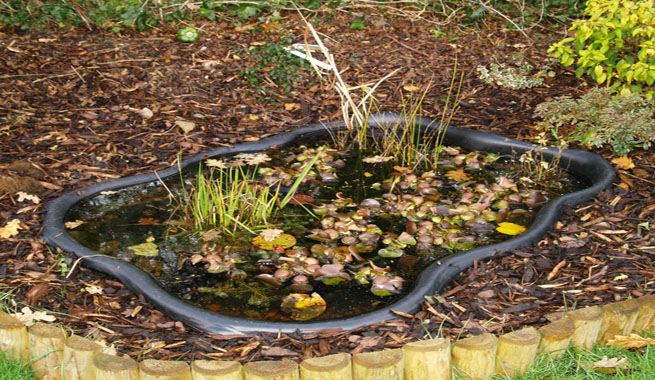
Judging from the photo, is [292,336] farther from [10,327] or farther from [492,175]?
[492,175]

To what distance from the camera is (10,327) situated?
220 cm

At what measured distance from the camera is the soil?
8.15 feet

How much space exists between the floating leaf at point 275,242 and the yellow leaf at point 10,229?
3.59 ft

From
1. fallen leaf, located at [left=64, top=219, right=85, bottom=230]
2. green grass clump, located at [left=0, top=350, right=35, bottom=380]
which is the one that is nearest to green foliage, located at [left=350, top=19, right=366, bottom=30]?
fallen leaf, located at [left=64, top=219, right=85, bottom=230]

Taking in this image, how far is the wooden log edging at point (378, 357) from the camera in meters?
1.99

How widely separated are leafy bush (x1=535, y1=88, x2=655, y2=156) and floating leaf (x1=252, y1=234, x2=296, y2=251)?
1711 millimetres

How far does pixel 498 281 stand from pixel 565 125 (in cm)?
179

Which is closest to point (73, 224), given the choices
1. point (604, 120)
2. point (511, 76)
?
point (604, 120)

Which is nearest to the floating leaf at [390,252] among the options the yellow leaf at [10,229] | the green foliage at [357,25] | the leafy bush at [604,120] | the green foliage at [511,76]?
the leafy bush at [604,120]

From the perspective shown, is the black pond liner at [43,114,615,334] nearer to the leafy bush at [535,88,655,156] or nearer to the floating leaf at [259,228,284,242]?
the leafy bush at [535,88,655,156]

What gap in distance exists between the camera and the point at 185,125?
13.8 ft

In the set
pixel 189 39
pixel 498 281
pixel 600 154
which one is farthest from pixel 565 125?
pixel 189 39

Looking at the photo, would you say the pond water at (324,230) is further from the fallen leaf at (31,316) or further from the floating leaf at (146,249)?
the fallen leaf at (31,316)

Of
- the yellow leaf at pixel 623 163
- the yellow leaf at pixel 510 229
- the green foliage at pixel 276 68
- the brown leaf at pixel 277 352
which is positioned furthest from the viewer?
the green foliage at pixel 276 68
